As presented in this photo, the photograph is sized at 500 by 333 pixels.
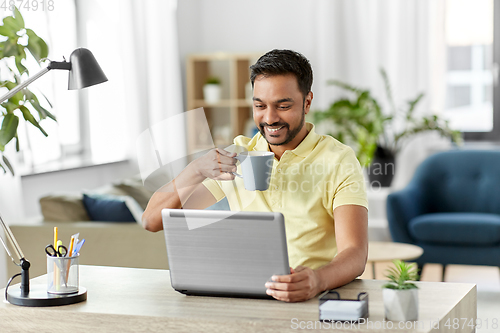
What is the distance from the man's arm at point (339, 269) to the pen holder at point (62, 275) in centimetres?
45

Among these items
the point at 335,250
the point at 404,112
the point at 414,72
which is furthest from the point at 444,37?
the point at 335,250

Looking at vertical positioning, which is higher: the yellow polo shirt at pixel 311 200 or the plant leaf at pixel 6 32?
the plant leaf at pixel 6 32

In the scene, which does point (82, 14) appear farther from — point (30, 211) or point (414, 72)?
point (414, 72)

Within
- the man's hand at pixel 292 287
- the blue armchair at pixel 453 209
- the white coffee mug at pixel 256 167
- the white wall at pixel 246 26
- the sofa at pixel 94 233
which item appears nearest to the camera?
the man's hand at pixel 292 287

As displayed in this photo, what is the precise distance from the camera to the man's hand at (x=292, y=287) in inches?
51.1

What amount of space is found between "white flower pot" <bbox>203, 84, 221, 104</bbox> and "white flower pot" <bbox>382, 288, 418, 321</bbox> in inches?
170

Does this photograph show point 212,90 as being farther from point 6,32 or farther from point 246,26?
point 6,32

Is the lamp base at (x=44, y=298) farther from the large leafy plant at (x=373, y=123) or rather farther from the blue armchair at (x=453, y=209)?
the large leafy plant at (x=373, y=123)

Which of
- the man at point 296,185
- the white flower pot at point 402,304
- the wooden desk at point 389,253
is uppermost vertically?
the man at point 296,185

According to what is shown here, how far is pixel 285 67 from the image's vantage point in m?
1.59

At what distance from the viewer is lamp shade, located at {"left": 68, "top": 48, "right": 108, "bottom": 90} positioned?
145 cm

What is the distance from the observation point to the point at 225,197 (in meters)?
1.47

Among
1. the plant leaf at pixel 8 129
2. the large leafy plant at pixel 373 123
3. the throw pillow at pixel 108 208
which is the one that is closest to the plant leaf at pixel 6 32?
the plant leaf at pixel 8 129

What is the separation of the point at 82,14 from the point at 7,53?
2.82 meters
